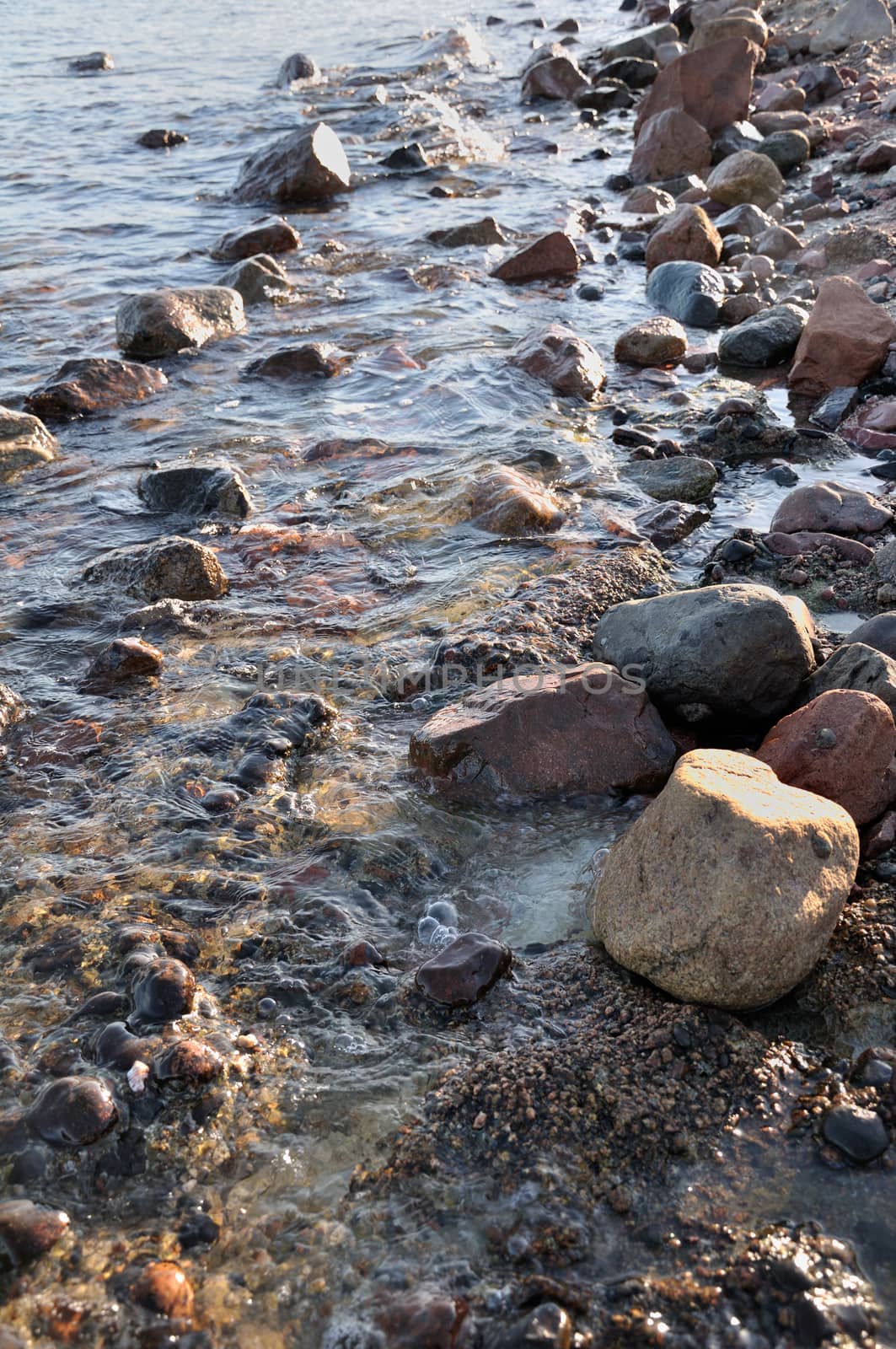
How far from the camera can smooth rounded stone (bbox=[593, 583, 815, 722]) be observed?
365 cm

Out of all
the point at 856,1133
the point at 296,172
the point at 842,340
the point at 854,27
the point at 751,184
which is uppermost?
the point at 854,27

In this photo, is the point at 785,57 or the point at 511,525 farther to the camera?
the point at 785,57

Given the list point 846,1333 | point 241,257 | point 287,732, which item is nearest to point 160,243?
point 241,257

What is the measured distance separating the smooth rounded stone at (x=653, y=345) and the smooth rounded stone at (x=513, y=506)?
80.6 inches

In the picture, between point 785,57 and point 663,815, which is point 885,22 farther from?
point 663,815

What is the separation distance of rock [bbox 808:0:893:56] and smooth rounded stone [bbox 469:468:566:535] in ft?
38.2

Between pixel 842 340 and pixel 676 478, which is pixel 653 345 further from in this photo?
pixel 676 478

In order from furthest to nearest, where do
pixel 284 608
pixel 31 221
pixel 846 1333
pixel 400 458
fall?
pixel 31 221 < pixel 400 458 < pixel 284 608 < pixel 846 1333

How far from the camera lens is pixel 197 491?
5695 millimetres

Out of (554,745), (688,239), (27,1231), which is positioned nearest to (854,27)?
(688,239)

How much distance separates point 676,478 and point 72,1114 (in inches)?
167

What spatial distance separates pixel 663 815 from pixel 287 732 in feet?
5.26

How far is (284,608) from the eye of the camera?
4.82 m

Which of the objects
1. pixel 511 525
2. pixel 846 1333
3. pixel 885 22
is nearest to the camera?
pixel 846 1333
